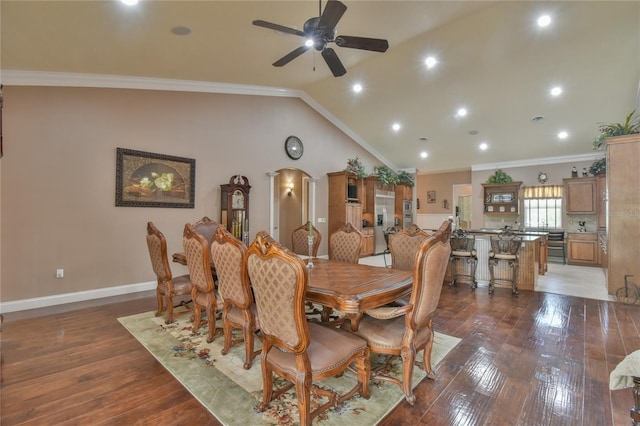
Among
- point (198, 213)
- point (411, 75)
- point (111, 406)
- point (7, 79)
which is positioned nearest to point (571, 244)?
point (411, 75)

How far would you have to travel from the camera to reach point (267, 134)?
20.6ft

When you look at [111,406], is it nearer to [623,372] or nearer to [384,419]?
[384,419]

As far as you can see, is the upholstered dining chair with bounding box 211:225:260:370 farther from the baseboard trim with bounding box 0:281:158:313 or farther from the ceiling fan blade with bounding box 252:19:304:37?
the baseboard trim with bounding box 0:281:158:313

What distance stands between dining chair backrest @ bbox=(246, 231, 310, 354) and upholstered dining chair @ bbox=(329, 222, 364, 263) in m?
1.92

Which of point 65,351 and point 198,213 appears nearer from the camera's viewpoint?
point 65,351

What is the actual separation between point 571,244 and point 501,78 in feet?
15.8

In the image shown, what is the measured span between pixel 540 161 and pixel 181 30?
932cm

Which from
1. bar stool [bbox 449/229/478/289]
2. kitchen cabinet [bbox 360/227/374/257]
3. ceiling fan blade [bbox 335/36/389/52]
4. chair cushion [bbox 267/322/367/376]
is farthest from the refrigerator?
chair cushion [bbox 267/322/367/376]

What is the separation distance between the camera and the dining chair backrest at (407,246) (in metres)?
3.22

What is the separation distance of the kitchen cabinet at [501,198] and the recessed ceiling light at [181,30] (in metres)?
8.63

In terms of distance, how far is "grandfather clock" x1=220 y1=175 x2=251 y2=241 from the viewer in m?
5.40

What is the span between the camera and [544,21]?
13.6 feet

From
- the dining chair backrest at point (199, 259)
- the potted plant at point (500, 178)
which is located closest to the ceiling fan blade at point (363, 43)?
the dining chair backrest at point (199, 259)

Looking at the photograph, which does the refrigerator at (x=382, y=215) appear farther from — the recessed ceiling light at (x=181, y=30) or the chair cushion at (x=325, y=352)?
the chair cushion at (x=325, y=352)
